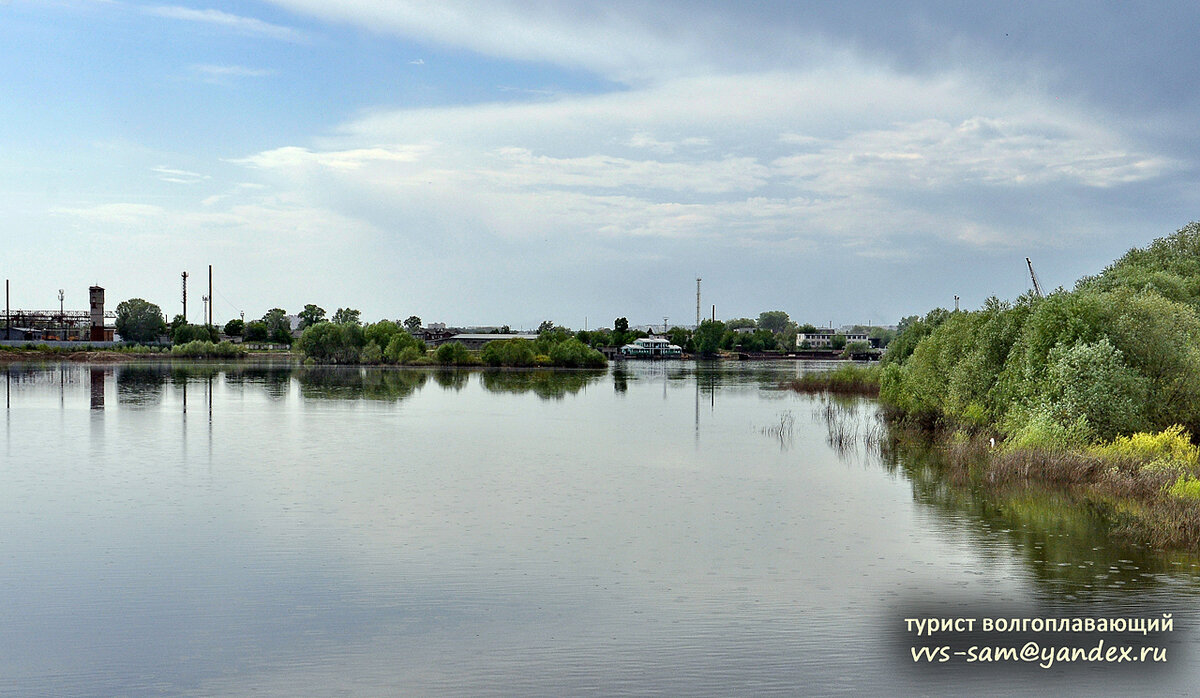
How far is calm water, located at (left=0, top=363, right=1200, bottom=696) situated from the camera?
1447 cm

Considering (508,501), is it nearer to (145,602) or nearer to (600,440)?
(145,602)

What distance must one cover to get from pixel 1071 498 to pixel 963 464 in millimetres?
7246

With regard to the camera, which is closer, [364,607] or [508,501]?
[364,607]

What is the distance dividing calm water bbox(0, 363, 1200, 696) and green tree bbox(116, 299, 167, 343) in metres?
154

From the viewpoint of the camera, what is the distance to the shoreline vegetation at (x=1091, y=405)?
85.3ft

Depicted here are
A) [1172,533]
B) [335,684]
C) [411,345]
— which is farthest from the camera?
[411,345]

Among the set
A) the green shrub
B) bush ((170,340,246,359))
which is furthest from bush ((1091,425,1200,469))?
bush ((170,340,246,359))

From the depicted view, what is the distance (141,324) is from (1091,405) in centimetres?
18400

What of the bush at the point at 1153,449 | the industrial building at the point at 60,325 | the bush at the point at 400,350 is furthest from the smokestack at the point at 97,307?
the bush at the point at 1153,449

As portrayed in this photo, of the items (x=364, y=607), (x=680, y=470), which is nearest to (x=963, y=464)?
(x=680, y=470)

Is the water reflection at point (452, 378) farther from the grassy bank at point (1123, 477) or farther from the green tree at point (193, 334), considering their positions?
the grassy bank at point (1123, 477)

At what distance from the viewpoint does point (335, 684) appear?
→ 13766 millimetres

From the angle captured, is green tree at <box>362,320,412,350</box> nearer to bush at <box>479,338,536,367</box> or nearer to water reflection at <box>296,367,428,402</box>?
bush at <box>479,338,536,367</box>

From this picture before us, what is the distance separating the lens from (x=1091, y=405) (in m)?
30.4
